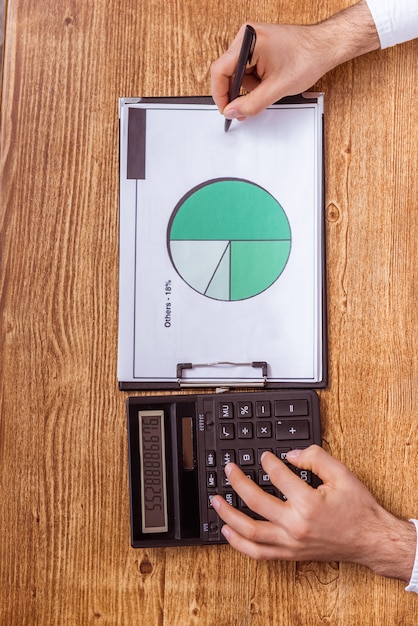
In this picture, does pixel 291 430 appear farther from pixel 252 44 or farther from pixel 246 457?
pixel 252 44

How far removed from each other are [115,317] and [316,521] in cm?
32

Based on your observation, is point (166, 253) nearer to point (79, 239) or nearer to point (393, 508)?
point (79, 239)

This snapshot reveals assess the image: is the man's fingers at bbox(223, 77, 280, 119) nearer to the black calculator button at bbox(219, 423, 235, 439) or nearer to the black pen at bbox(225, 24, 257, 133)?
the black pen at bbox(225, 24, 257, 133)

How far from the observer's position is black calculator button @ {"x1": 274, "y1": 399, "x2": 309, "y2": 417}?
671 millimetres

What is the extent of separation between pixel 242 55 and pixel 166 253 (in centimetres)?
23

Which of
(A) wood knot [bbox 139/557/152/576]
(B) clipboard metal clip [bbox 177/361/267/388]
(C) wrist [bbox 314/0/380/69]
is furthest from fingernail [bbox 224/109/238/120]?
(A) wood knot [bbox 139/557/152/576]

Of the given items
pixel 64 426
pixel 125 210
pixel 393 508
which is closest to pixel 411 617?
pixel 393 508

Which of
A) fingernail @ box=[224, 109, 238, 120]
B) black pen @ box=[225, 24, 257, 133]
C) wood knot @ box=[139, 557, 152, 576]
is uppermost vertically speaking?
black pen @ box=[225, 24, 257, 133]

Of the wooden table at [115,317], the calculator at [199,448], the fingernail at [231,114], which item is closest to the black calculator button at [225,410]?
the calculator at [199,448]

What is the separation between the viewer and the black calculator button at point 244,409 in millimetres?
673

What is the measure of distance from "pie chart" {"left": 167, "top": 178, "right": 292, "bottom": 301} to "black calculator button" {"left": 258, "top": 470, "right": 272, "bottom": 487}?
0.20 meters

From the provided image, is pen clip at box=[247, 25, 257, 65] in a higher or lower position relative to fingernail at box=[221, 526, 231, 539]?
higher

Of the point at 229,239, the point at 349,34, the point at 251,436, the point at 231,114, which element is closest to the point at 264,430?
the point at 251,436

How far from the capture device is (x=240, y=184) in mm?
697
